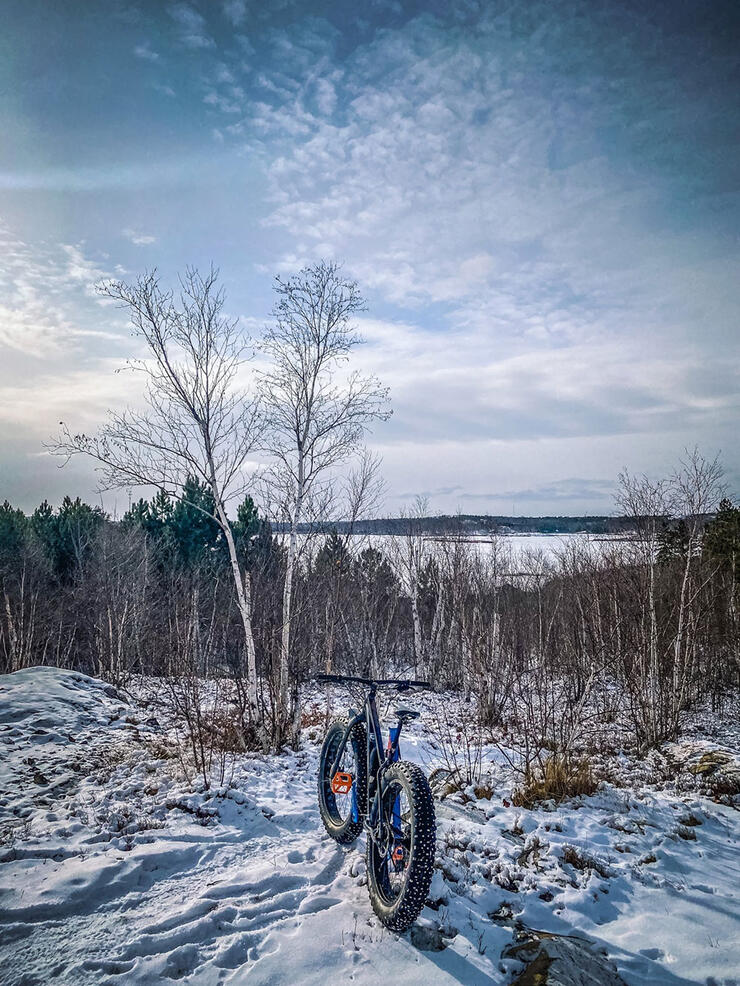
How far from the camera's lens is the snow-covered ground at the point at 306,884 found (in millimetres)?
2953

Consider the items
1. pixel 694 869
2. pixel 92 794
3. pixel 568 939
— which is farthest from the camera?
pixel 92 794

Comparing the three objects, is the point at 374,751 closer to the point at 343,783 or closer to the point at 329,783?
the point at 343,783

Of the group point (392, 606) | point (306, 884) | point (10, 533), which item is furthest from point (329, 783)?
point (10, 533)

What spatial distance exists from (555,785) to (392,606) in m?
15.6

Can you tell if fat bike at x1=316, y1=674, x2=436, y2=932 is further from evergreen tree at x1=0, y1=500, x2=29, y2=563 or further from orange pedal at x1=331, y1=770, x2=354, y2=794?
evergreen tree at x1=0, y1=500, x2=29, y2=563

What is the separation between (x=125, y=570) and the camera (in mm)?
22062

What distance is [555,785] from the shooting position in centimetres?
582

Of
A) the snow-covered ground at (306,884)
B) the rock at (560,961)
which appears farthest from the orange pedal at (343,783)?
the rock at (560,961)

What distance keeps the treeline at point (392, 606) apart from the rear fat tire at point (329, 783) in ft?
6.78

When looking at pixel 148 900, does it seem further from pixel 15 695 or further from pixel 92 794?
pixel 15 695

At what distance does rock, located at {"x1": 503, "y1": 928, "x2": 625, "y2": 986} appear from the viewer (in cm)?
276

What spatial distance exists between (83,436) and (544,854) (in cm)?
834

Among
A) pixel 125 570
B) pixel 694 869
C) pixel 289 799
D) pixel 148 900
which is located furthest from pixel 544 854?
pixel 125 570

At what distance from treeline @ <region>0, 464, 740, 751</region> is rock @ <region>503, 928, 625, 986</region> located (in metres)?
3.34
